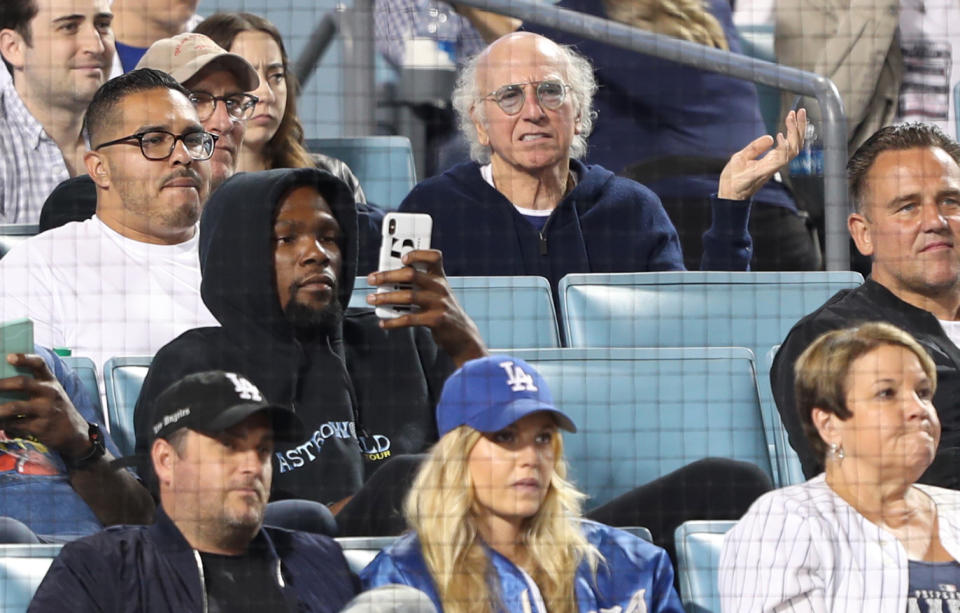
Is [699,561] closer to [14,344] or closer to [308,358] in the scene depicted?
[308,358]

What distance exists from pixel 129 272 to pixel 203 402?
50 cm

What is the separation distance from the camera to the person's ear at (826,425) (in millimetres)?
1975

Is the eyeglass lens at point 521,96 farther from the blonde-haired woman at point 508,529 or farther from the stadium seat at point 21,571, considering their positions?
the stadium seat at point 21,571

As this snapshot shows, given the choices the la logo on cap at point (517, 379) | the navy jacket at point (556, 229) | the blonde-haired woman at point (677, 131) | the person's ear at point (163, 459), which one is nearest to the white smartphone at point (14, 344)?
the person's ear at point (163, 459)

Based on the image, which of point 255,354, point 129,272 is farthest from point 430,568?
point 129,272

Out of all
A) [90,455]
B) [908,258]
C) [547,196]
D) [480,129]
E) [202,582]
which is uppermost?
[480,129]

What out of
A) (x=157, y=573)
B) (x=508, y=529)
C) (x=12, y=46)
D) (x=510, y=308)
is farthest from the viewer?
(x=12, y=46)

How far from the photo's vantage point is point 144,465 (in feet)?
6.31

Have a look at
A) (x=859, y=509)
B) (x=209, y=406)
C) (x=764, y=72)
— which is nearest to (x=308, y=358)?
(x=209, y=406)

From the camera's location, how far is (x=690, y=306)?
7.98 feet

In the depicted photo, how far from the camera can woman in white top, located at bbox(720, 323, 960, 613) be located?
6.11ft

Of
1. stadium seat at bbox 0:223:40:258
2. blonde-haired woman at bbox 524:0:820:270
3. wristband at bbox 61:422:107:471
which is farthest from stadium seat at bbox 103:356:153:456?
blonde-haired woman at bbox 524:0:820:270

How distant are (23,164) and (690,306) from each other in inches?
41.7

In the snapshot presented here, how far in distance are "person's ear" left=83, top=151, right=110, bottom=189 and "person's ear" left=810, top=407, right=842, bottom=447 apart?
1.03 m
